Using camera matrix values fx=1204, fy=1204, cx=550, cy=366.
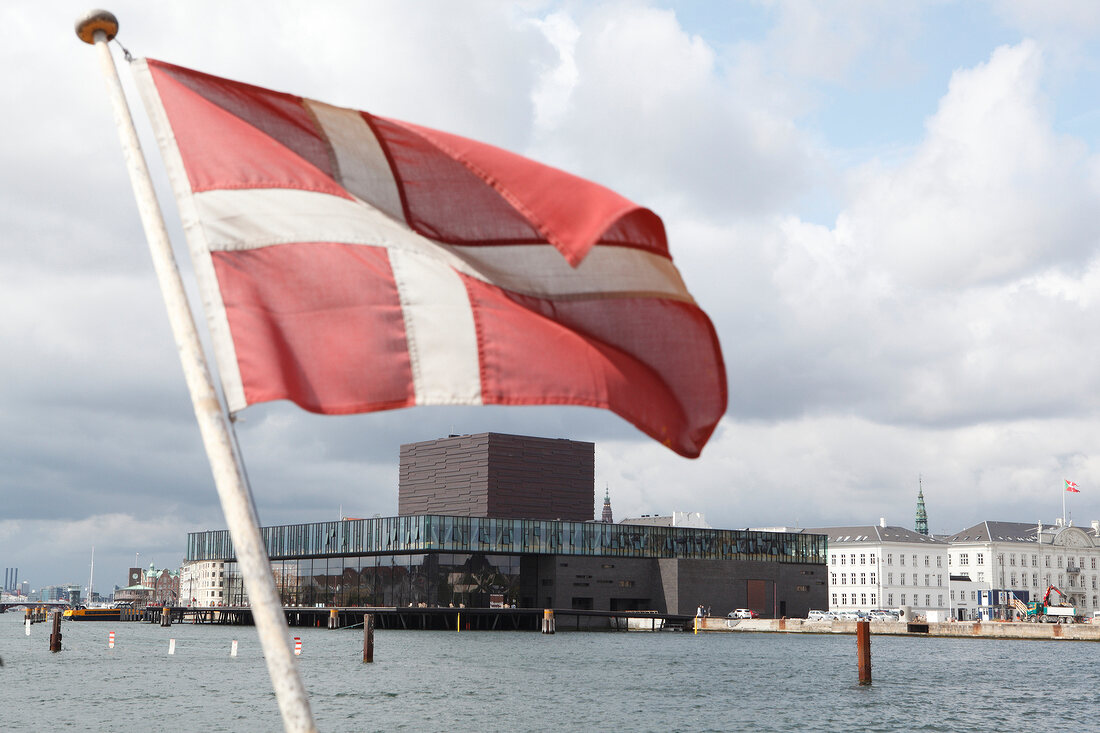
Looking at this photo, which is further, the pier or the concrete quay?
the pier

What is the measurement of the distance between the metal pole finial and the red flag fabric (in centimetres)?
38

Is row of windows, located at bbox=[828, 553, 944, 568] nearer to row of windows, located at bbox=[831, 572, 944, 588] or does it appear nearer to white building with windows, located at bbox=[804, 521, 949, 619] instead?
white building with windows, located at bbox=[804, 521, 949, 619]

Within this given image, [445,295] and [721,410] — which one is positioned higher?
[445,295]

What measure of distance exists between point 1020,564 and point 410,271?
18913cm

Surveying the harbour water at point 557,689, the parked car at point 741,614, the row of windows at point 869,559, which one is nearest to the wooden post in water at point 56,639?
the harbour water at point 557,689

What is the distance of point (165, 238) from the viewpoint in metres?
6.36

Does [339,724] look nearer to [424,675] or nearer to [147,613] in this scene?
[424,675]

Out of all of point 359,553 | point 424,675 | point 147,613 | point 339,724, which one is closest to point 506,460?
point 147,613

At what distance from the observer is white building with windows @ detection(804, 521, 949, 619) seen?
172275mm

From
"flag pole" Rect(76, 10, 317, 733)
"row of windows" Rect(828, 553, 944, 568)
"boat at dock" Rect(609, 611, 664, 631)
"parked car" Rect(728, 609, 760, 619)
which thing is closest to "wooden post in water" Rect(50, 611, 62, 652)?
"boat at dock" Rect(609, 611, 664, 631)

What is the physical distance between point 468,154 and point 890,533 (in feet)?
588

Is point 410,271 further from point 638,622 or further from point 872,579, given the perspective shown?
point 872,579

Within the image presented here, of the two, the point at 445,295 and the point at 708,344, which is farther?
the point at 708,344

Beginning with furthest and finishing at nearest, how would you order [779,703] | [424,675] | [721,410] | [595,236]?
[424,675] < [779,703] < [721,410] < [595,236]
